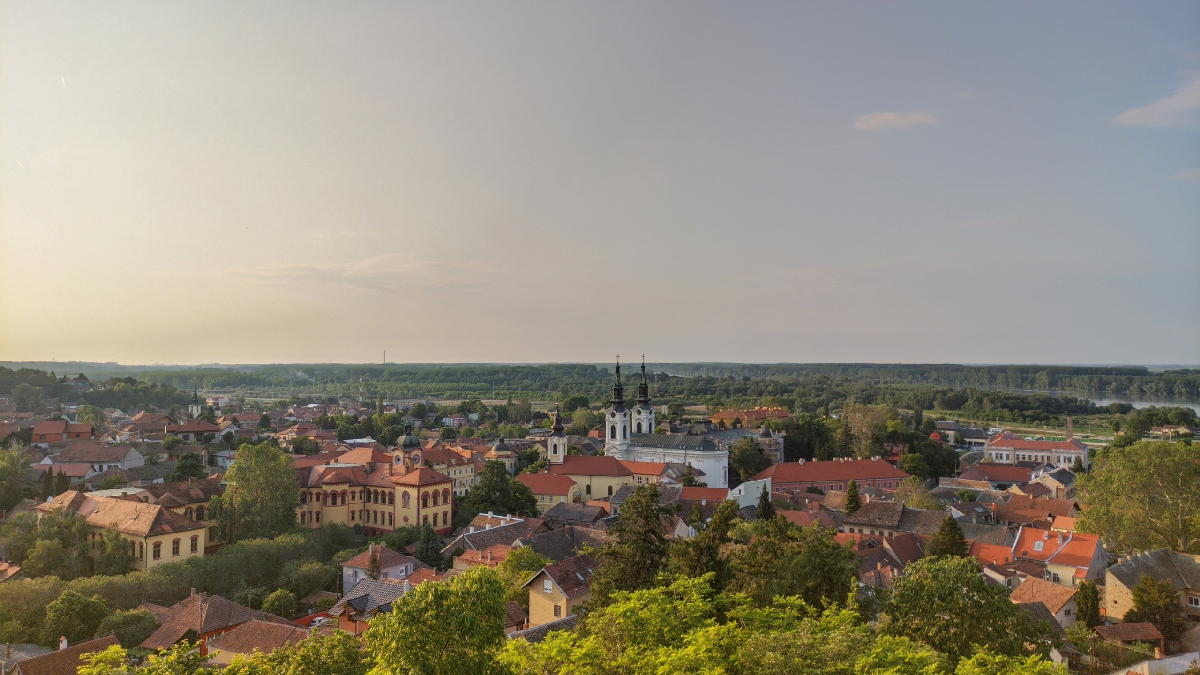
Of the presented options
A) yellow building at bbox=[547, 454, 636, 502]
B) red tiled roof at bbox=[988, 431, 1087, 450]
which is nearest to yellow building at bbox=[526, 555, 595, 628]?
yellow building at bbox=[547, 454, 636, 502]

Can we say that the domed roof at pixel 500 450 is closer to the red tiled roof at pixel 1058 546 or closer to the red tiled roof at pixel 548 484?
the red tiled roof at pixel 548 484

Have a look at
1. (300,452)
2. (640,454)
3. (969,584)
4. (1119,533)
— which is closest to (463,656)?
(969,584)

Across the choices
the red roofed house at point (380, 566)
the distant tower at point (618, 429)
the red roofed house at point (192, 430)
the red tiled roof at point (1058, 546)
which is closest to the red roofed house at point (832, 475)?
the distant tower at point (618, 429)

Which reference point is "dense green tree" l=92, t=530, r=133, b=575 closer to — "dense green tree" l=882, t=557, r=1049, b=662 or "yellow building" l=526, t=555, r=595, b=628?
"yellow building" l=526, t=555, r=595, b=628

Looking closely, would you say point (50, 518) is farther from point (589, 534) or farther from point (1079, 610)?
point (1079, 610)

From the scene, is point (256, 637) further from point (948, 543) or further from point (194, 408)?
point (194, 408)

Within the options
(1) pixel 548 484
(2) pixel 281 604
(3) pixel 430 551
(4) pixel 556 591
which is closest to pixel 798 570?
(4) pixel 556 591
